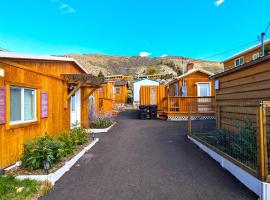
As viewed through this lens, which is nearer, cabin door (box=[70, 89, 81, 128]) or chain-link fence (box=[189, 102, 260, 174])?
chain-link fence (box=[189, 102, 260, 174])

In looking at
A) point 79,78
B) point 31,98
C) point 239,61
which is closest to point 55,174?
point 31,98

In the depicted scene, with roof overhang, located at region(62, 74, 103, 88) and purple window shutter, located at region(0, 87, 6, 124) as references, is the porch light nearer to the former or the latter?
purple window shutter, located at region(0, 87, 6, 124)

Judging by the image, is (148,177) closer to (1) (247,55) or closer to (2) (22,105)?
(2) (22,105)

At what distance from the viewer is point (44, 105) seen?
25.7ft

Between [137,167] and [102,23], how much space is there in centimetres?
2811

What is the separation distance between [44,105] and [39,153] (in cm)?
282

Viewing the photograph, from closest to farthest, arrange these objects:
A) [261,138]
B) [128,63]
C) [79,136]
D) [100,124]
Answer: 1. [261,138]
2. [79,136]
3. [100,124]
4. [128,63]

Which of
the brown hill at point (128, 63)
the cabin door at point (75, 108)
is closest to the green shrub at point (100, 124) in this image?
the cabin door at point (75, 108)

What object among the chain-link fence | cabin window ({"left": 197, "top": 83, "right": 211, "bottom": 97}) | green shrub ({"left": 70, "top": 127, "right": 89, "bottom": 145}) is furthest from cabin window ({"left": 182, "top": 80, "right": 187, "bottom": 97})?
green shrub ({"left": 70, "top": 127, "right": 89, "bottom": 145})

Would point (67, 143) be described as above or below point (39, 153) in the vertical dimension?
below

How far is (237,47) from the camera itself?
1107 inches

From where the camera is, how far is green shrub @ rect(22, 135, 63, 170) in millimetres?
5262

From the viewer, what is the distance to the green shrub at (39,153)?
5.26 metres

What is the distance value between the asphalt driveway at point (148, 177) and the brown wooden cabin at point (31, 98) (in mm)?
1706
